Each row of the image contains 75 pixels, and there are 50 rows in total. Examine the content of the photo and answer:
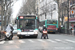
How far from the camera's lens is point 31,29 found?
64.3 feet

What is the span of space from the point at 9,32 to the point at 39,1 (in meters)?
63.7

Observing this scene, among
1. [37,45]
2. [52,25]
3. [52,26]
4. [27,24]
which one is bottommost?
[37,45]

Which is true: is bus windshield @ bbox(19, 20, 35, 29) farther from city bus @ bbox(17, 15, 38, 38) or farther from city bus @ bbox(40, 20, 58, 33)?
city bus @ bbox(40, 20, 58, 33)

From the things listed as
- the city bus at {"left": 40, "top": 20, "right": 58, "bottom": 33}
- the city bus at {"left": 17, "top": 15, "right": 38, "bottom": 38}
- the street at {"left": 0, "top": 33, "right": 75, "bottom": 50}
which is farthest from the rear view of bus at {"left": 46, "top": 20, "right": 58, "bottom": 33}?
the street at {"left": 0, "top": 33, "right": 75, "bottom": 50}

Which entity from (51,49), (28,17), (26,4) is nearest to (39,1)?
(26,4)

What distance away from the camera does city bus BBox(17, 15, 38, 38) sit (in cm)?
1959

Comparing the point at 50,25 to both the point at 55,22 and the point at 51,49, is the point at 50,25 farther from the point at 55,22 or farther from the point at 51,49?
the point at 51,49

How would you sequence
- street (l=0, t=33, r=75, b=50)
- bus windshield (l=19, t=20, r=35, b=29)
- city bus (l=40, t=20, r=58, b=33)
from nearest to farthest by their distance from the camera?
street (l=0, t=33, r=75, b=50) < bus windshield (l=19, t=20, r=35, b=29) < city bus (l=40, t=20, r=58, b=33)

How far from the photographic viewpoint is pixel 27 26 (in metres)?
19.7

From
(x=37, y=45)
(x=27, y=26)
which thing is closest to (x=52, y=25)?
(x=27, y=26)

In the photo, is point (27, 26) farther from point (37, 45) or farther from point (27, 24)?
point (37, 45)

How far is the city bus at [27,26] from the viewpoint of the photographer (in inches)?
771

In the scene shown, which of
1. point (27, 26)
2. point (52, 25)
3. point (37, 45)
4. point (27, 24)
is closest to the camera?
point (37, 45)

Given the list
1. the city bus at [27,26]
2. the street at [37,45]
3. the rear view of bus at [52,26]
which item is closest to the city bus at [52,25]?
the rear view of bus at [52,26]
